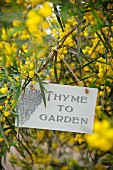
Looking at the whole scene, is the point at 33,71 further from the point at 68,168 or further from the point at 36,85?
the point at 68,168

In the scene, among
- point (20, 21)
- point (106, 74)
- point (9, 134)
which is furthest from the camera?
point (9, 134)

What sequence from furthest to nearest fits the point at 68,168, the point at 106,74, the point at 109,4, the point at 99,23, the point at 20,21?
the point at 68,168 < the point at 106,74 < the point at 109,4 < the point at 99,23 < the point at 20,21

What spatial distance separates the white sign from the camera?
1.15m

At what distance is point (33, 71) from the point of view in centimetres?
113

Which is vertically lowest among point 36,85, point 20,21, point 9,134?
point 9,134

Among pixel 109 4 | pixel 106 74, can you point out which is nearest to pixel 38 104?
pixel 106 74

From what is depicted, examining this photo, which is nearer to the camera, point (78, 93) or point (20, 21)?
point (20, 21)

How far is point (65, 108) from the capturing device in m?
1.16

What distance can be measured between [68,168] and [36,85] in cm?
103

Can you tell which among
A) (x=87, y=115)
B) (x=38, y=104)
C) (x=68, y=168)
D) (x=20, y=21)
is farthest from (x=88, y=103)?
(x=68, y=168)

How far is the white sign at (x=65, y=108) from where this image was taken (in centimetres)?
115

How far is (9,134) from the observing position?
1.51m

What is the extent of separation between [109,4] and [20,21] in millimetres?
436

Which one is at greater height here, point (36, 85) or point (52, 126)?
point (36, 85)
